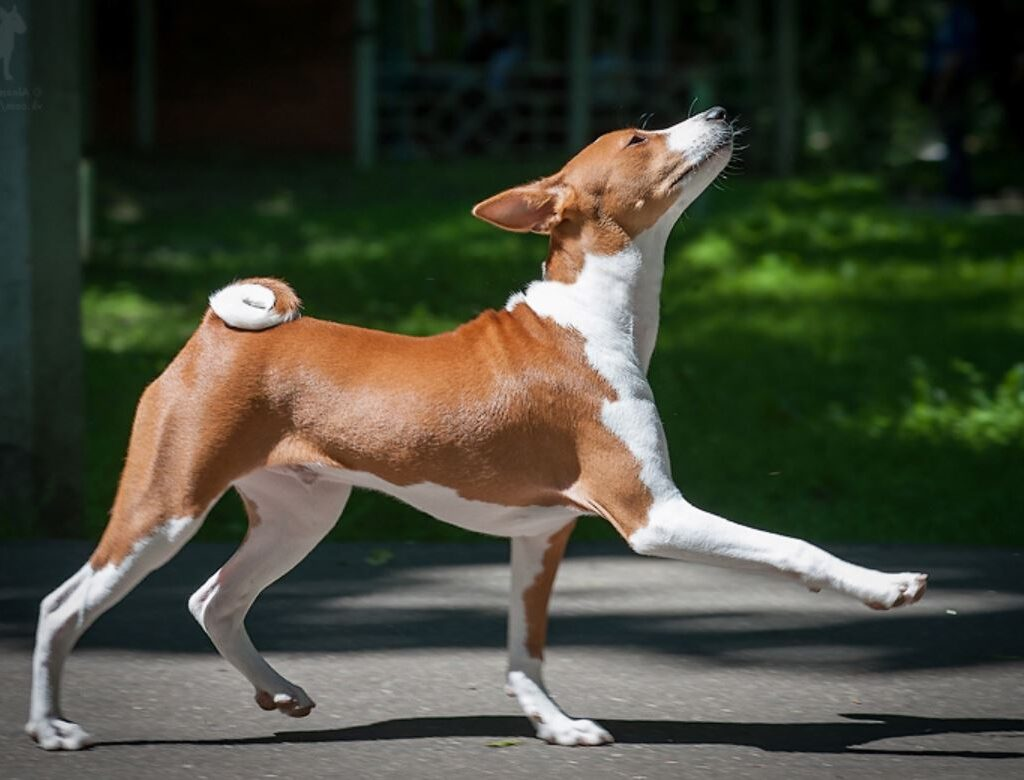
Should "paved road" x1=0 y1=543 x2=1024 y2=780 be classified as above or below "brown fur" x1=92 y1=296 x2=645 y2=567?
below

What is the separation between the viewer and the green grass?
8.76m

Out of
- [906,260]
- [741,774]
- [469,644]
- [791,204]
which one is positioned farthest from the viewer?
[791,204]

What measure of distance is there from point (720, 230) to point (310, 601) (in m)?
11.1

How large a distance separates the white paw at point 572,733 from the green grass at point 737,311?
127 inches

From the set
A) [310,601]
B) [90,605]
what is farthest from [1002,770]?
[310,601]

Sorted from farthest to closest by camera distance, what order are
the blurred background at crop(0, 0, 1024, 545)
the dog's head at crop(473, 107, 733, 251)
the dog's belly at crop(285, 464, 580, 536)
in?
the blurred background at crop(0, 0, 1024, 545) → the dog's head at crop(473, 107, 733, 251) → the dog's belly at crop(285, 464, 580, 536)

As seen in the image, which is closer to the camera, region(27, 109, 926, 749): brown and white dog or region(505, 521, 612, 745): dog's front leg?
region(27, 109, 926, 749): brown and white dog

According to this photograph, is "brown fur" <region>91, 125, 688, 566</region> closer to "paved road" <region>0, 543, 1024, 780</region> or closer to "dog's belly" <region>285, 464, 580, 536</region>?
"dog's belly" <region>285, 464, 580, 536</region>

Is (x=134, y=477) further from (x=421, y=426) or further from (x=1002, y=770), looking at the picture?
(x=1002, y=770)

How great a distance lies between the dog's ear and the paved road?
1508mm

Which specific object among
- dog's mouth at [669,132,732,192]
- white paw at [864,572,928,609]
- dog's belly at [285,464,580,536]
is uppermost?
dog's mouth at [669,132,732,192]

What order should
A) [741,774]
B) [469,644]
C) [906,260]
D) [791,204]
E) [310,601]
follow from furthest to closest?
1. [791,204]
2. [906,260]
3. [310,601]
4. [469,644]
5. [741,774]

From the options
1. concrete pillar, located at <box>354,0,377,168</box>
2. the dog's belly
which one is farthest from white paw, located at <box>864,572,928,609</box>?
concrete pillar, located at <box>354,0,377,168</box>

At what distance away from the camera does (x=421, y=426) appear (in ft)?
16.2
